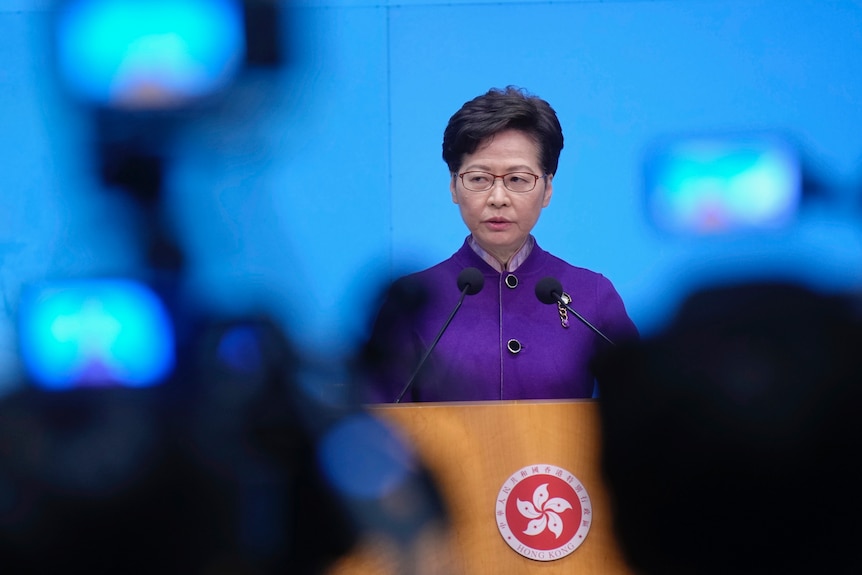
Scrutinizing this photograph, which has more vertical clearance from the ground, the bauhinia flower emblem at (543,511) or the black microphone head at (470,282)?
the black microphone head at (470,282)

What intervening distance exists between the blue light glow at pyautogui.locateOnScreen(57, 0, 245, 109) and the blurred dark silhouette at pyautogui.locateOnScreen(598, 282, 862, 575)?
135 cm

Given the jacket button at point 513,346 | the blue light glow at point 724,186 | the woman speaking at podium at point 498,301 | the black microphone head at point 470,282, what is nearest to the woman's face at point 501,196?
the woman speaking at podium at point 498,301

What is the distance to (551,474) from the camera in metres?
1.20

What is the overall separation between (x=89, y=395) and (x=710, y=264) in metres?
1.26

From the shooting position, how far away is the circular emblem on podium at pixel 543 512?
3.89 ft

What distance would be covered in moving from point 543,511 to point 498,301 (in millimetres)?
633

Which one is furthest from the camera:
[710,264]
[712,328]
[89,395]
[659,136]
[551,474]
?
[659,136]

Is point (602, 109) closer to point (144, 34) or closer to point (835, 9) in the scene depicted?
point (835, 9)

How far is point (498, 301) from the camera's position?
1.78 m

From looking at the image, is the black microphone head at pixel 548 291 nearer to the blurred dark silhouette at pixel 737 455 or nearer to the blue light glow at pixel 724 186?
the blurred dark silhouette at pixel 737 455

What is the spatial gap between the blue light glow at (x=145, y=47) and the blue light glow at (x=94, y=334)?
0.45m

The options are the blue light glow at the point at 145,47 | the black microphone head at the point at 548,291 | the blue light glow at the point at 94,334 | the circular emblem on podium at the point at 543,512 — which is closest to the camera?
the circular emblem on podium at the point at 543,512

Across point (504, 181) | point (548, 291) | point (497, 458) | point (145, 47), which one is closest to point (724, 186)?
point (504, 181)

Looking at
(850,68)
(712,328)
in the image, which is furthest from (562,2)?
(712,328)
